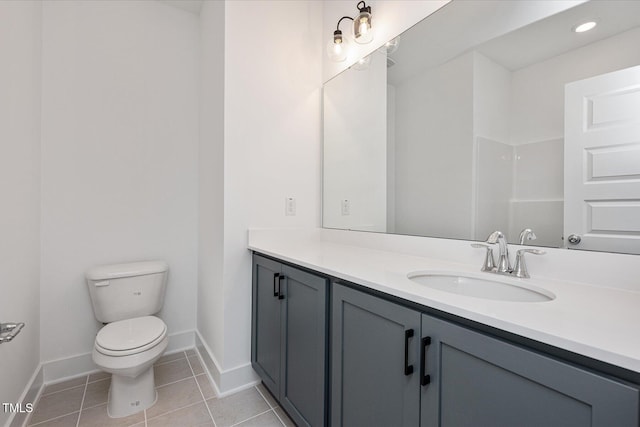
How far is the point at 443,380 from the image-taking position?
741mm

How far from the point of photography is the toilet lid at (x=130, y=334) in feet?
4.93

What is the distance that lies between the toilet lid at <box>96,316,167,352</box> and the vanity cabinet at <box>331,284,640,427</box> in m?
1.07

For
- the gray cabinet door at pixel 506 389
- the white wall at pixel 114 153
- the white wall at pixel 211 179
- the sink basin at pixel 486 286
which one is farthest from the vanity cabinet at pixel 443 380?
the white wall at pixel 114 153

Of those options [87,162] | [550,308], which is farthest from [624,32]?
[87,162]

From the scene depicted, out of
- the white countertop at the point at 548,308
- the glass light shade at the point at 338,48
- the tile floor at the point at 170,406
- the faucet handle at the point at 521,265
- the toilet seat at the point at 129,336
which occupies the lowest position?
the tile floor at the point at 170,406

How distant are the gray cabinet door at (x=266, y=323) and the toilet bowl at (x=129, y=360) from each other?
0.52 m

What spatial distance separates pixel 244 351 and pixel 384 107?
1656 mm

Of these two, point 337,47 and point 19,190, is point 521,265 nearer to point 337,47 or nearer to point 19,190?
point 337,47

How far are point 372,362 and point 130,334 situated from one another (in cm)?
138

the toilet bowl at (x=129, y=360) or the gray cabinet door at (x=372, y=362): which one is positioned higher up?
the gray cabinet door at (x=372, y=362)

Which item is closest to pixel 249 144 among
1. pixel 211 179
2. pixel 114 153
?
pixel 211 179

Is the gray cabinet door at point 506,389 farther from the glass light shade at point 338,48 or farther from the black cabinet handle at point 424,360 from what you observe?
the glass light shade at point 338,48

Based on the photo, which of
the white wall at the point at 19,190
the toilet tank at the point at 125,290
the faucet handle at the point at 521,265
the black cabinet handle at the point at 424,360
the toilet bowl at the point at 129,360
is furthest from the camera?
the toilet tank at the point at 125,290

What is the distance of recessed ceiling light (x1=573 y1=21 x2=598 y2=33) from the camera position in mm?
952
